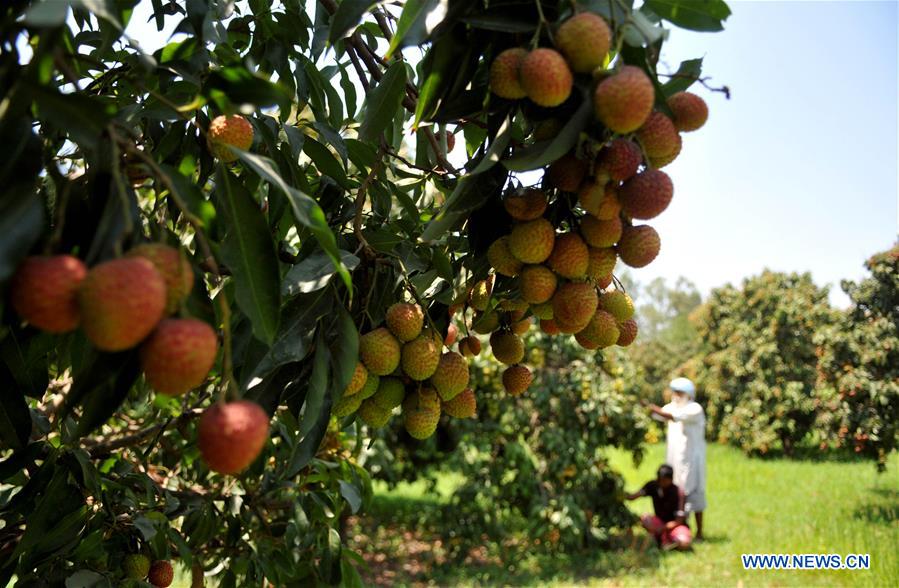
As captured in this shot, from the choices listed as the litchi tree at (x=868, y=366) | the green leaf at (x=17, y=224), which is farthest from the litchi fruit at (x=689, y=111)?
the litchi tree at (x=868, y=366)

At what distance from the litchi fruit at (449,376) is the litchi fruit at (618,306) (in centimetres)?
27

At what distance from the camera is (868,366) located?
6898mm

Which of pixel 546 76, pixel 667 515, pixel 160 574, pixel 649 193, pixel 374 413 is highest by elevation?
pixel 546 76

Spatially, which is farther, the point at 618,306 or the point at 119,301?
the point at 618,306

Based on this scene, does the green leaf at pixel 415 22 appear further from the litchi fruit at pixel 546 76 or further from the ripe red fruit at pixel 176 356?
the ripe red fruit at pixel 176 356

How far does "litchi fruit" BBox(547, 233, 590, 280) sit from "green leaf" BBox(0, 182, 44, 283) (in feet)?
2.10

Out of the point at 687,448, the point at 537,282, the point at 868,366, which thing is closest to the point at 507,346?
the point at 537,282

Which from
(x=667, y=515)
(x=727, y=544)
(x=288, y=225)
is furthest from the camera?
(x=667, y=515)

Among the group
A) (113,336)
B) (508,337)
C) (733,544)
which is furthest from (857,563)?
(113,336)

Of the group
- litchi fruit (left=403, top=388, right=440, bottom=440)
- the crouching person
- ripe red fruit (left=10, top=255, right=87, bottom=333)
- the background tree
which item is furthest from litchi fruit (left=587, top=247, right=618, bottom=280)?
the background tree

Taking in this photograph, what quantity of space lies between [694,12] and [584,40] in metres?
0.24

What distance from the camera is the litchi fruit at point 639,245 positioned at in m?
0.97

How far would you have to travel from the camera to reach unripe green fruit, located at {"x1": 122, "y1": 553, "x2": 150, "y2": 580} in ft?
5.03

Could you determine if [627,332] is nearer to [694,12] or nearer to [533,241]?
[533,241]
